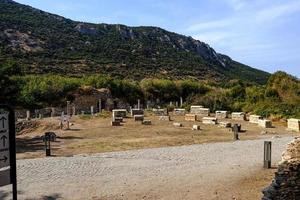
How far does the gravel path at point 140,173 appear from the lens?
569 inches

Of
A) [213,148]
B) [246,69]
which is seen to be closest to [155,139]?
[213,148]

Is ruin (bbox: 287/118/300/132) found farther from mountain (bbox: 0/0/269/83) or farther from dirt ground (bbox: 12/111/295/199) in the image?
mountain (bbox: 0/0/269/83)

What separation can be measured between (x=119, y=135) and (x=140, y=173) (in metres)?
12.5

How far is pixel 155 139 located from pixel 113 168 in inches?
361

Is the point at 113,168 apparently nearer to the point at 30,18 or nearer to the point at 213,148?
the point at 213,148

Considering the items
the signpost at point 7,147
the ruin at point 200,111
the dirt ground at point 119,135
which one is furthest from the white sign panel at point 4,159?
the ruin at point 200,111

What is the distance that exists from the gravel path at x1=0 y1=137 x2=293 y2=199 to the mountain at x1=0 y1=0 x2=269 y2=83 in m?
49.8

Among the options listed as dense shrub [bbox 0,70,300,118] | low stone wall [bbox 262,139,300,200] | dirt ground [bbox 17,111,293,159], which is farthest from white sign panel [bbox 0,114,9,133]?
dense shrub [bbox 0,70,300,118]

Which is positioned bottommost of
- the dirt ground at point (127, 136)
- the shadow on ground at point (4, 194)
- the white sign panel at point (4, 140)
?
the shadow on ground at point (4, 194)

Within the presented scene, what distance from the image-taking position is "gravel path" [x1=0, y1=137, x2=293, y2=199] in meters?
14.5

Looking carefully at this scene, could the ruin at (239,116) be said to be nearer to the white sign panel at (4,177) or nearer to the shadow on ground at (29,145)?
the shadow on ground at (29,145)

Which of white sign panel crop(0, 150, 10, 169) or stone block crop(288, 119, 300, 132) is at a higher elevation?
white sign panel crop(0, 150, 10, 169)

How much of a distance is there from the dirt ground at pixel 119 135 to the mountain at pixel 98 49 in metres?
34.8

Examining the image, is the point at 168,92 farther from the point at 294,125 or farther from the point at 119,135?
the point at 119,135
